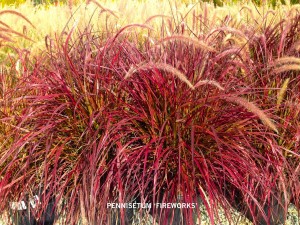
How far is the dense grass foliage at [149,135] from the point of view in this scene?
2941mm

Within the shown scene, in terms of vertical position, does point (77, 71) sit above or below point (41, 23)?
below

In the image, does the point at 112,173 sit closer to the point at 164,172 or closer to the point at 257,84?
the point at 164,172

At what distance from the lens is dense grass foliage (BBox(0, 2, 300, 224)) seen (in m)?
2.94

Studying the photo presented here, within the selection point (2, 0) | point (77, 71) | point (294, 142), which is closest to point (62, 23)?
point (77, 71)

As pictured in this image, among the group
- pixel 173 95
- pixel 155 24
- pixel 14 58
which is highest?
pixel 155 24

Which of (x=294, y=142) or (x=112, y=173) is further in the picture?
(x=294, y=142)

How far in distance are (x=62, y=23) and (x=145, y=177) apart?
2.38 m

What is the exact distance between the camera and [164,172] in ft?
9.99

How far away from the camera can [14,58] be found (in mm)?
4133

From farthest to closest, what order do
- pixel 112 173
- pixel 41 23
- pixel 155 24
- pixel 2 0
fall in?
pixel 2 0 < pixel 41 23 < pixel 155 24 < pixel 112 173

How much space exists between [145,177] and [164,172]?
11 centimetres

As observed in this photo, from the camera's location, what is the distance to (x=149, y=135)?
3.07 m

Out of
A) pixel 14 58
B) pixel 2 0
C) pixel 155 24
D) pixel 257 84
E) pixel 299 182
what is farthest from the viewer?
pixel 2 0

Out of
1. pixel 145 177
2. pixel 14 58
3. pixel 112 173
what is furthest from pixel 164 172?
pixel 14 58
